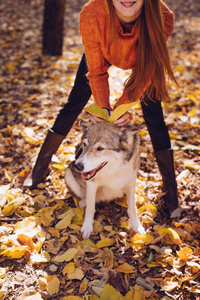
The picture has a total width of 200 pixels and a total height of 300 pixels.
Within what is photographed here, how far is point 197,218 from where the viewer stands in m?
3.00

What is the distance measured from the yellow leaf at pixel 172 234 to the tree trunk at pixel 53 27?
15.1 feet

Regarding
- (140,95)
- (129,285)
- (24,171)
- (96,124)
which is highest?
(140,95)

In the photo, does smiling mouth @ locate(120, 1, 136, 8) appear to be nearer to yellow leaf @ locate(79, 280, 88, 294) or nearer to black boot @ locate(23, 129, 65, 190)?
black boot @ locate(23, 129, 65, 190)

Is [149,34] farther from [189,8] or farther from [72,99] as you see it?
[189,8]

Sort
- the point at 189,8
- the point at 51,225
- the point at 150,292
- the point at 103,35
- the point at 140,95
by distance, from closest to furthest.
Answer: the point at 150,292 < the point at 103,35 < the point at 140,95 < the point at 51,225 < the point at 189,8

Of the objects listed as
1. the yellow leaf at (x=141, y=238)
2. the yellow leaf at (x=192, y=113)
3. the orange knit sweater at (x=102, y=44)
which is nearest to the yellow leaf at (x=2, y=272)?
the yellow leaf at (x=141, y=238)

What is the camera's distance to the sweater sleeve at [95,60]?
8.04ft

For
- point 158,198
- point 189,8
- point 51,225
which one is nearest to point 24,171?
point 51,225

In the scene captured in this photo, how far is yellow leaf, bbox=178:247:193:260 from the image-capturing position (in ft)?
8.20

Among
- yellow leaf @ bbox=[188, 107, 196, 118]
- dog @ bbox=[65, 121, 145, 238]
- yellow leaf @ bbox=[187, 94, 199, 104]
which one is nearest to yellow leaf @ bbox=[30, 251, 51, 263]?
dog @ bbox=[65, 121, 145, 238]

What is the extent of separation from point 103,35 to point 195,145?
2155mm

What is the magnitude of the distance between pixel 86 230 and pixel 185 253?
94cm

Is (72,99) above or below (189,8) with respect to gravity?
below

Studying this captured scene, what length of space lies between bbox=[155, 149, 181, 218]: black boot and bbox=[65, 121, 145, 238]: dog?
0.40 meters
